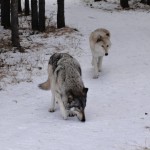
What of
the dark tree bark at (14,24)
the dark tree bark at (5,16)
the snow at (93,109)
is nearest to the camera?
the snow at (93,109)

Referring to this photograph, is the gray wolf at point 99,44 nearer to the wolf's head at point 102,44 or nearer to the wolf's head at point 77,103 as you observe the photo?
the wolf's head at point 102,44

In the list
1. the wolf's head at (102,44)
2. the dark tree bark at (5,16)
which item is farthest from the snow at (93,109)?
the dark tree bark at (5,16)

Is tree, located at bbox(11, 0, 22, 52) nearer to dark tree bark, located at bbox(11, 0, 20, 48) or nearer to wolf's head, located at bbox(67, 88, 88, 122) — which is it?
dark tree bark, located at bbox(11, 0, 20, 48)

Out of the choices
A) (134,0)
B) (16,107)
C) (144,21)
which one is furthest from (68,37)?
(134,0)

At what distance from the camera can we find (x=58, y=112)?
9.77 m

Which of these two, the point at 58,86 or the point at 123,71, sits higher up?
the point at 58,86

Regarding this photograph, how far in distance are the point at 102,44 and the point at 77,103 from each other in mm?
4460

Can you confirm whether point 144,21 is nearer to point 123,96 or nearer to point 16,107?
point 123,96

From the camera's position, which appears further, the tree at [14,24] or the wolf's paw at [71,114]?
the tree at [14,24]

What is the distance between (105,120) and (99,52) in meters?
4.20

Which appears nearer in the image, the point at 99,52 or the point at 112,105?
the point at 112,105

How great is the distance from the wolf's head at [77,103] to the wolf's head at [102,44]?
4185 millimetres

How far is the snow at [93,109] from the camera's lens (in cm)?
753

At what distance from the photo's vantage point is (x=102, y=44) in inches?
501
